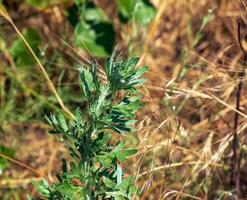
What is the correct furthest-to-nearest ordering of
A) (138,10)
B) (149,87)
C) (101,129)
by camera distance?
(138,10), (149,87), (101,129)

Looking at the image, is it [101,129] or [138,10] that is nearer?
[101,129]

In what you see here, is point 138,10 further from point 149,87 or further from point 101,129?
point 101,129

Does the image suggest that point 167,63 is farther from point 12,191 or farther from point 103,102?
point 103,102

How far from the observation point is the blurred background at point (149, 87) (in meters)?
1.74

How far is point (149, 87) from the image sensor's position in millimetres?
1925

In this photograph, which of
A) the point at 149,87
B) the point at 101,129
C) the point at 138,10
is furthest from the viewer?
the point at 138,10

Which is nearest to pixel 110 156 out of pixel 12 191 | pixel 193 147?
pixel 193 147

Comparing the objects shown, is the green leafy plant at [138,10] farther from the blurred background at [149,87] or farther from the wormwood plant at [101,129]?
the wormwood plant at [101,129]

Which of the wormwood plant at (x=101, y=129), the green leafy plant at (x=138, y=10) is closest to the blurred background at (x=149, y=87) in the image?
the green leafy plant at (x=138, y=10)

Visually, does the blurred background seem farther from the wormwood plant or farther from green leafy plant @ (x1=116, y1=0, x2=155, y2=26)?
the wormwood plant

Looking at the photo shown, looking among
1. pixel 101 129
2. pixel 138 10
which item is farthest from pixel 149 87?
pixel 101 129

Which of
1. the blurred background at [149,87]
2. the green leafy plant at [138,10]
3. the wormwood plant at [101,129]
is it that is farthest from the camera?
the green leafy plant at [138,10]

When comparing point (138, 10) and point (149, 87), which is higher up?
point (138, 10)

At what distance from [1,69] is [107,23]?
16.7 inches
